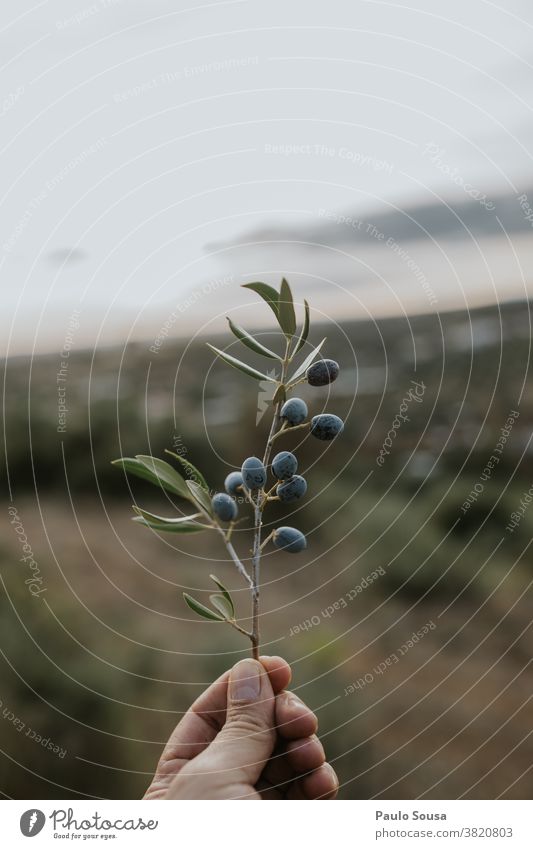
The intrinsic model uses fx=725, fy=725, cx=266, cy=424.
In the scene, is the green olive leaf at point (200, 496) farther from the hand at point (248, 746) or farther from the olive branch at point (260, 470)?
the hand at point (248, 746)

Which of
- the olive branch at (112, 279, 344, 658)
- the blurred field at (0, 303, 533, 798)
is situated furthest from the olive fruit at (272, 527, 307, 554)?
the blurred field at (0, 303, 533, 798)

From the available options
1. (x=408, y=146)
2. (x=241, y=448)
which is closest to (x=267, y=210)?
Answer: (x=408, y=146)

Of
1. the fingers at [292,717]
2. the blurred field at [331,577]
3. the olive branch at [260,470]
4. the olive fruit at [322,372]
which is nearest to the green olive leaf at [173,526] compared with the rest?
the olive branch at [260,470]

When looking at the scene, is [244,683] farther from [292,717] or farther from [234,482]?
[234,482]

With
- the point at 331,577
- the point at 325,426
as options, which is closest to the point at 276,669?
the point at 325,426

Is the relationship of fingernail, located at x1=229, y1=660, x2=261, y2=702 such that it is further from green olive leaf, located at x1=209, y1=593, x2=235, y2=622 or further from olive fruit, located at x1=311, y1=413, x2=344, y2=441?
olive fruit, located at x1=311, y1=413, x2=344, y2=441
